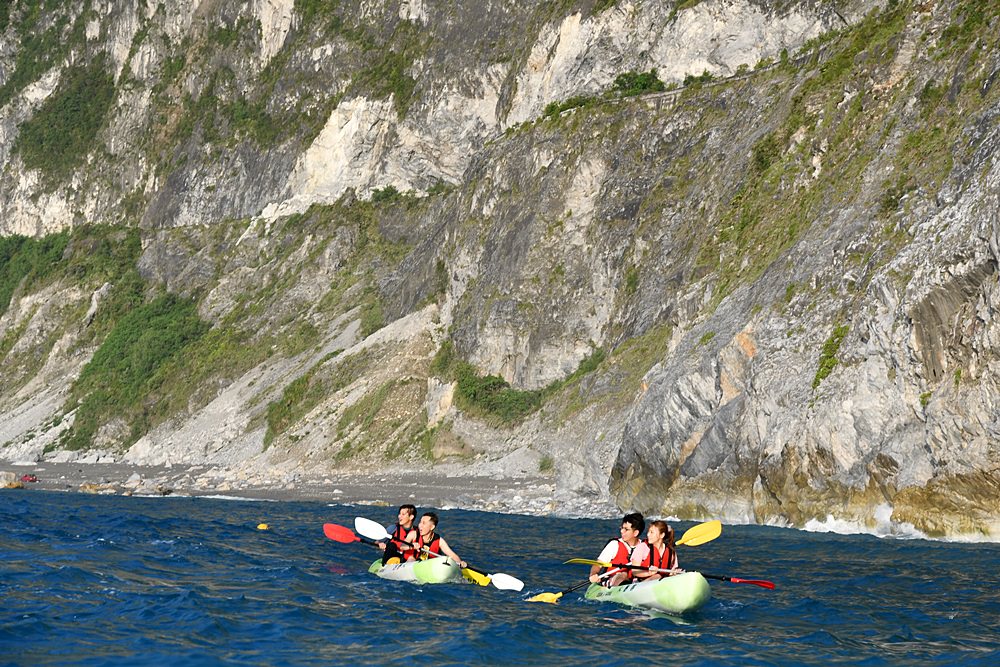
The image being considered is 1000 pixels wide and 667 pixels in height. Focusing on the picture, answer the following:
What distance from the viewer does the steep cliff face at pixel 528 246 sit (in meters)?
26.8

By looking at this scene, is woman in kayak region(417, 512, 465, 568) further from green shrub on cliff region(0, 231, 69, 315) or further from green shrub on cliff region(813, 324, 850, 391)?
green shrub on cliff region(0, 231, 69, 315)

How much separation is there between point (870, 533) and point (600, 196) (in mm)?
31981

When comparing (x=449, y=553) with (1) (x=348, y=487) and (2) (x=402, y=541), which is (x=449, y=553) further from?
(1) (x=348, y=487)

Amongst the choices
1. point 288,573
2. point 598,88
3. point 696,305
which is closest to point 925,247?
point 696,305

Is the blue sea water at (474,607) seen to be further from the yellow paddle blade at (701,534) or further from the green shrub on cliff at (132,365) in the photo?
the green shrub on cliff at (132,365)


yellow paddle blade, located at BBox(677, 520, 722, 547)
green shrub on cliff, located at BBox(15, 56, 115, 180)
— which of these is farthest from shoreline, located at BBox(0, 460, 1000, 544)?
green shrub on cliff, located at BBox(15, 56, 115, 180)

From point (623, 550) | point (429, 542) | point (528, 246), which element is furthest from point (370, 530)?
point (528, 246)

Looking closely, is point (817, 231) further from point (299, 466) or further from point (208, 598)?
point (299, 466)

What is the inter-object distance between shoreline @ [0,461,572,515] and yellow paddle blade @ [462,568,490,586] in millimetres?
14426

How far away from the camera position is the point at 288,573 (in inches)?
841

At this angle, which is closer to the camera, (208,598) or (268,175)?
(208,598)

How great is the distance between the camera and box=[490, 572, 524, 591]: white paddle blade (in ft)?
62.6

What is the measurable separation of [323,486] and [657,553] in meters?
31.7

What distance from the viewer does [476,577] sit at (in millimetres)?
19891
